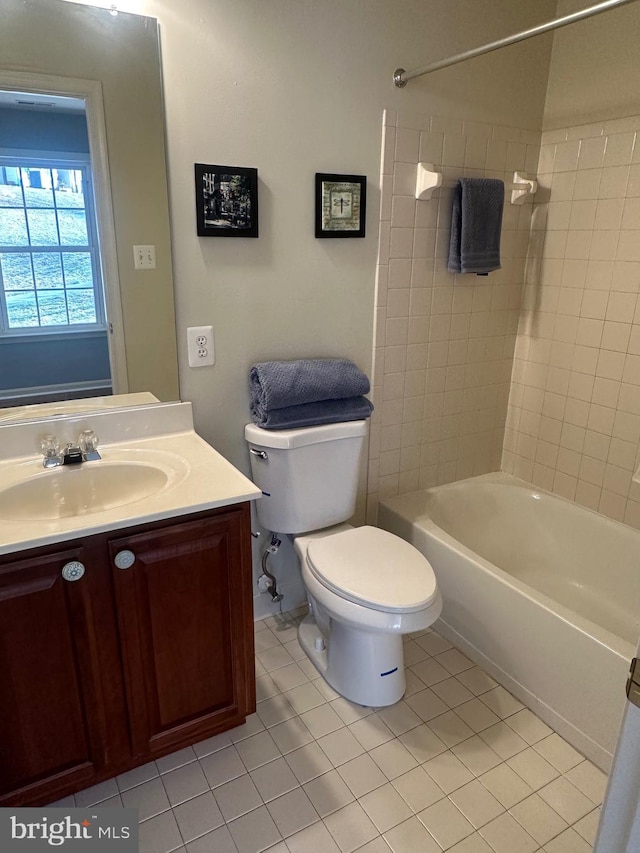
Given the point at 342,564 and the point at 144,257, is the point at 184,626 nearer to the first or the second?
the point at 342,564

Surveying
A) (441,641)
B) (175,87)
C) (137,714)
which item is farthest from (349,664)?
(175,87)

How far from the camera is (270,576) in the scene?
225cm

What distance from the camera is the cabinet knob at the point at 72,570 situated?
1330 millimetres

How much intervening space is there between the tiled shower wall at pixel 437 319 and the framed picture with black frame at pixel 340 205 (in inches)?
4.4

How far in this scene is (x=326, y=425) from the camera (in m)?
2.02

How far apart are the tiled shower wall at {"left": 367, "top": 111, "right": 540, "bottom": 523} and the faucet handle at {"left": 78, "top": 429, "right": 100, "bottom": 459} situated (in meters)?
1.08

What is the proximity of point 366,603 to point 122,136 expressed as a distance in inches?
59.3

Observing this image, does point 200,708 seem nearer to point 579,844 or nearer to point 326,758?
point 326,758

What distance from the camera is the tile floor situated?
149cm

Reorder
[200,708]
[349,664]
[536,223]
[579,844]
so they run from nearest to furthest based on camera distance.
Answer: [579,844] → [200,708] → [349,664] → [536,223]

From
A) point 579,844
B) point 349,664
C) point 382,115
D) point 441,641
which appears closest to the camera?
point 579,844

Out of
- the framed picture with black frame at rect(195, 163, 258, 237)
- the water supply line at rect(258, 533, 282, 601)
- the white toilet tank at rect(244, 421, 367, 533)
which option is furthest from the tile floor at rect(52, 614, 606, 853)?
the framed picture with black frame at rect(195, 163, 258, 237)

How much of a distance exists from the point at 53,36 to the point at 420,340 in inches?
60.8

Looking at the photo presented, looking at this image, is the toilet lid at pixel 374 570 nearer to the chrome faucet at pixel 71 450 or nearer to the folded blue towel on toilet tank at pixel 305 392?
the folded blue towel on toilet tank at pixel 305 392
